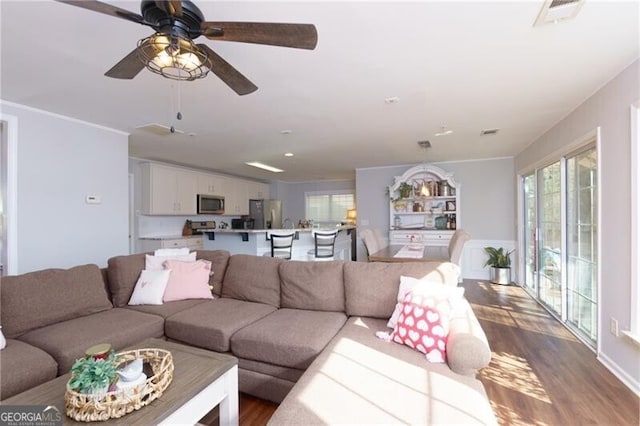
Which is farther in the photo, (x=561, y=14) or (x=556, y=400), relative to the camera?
(x=556, y=400)

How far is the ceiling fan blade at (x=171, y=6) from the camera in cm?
122

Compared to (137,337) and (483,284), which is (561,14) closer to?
(137,337)

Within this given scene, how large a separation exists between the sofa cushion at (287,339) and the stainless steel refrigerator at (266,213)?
18.3 ft

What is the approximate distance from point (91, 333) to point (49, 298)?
545 mm

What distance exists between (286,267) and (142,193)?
13.2 ft

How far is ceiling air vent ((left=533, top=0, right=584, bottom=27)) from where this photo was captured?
1.58m

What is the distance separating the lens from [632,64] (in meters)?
2.21

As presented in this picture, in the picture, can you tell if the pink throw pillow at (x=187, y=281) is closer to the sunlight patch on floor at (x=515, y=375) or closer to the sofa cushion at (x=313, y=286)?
the sofa cushion at (x=313, y=286)

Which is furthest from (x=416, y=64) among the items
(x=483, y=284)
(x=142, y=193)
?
(x=142, y=193)

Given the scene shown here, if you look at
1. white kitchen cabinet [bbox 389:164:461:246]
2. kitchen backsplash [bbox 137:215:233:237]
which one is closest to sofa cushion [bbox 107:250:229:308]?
kitchen backsplash [bbox 137:215:233:237]

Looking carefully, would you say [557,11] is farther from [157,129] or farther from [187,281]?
[157,129]

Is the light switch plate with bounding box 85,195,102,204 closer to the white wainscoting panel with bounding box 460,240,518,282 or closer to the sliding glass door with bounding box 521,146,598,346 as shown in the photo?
the sliding glass door with bounding box 521,146,598,346

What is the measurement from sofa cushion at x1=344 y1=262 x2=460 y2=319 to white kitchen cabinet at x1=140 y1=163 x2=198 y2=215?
436cm

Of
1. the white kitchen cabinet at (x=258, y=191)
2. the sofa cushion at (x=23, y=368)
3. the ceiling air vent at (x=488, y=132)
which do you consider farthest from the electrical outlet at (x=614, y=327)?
the white kitchen cabinet at (x=258, y=191)
